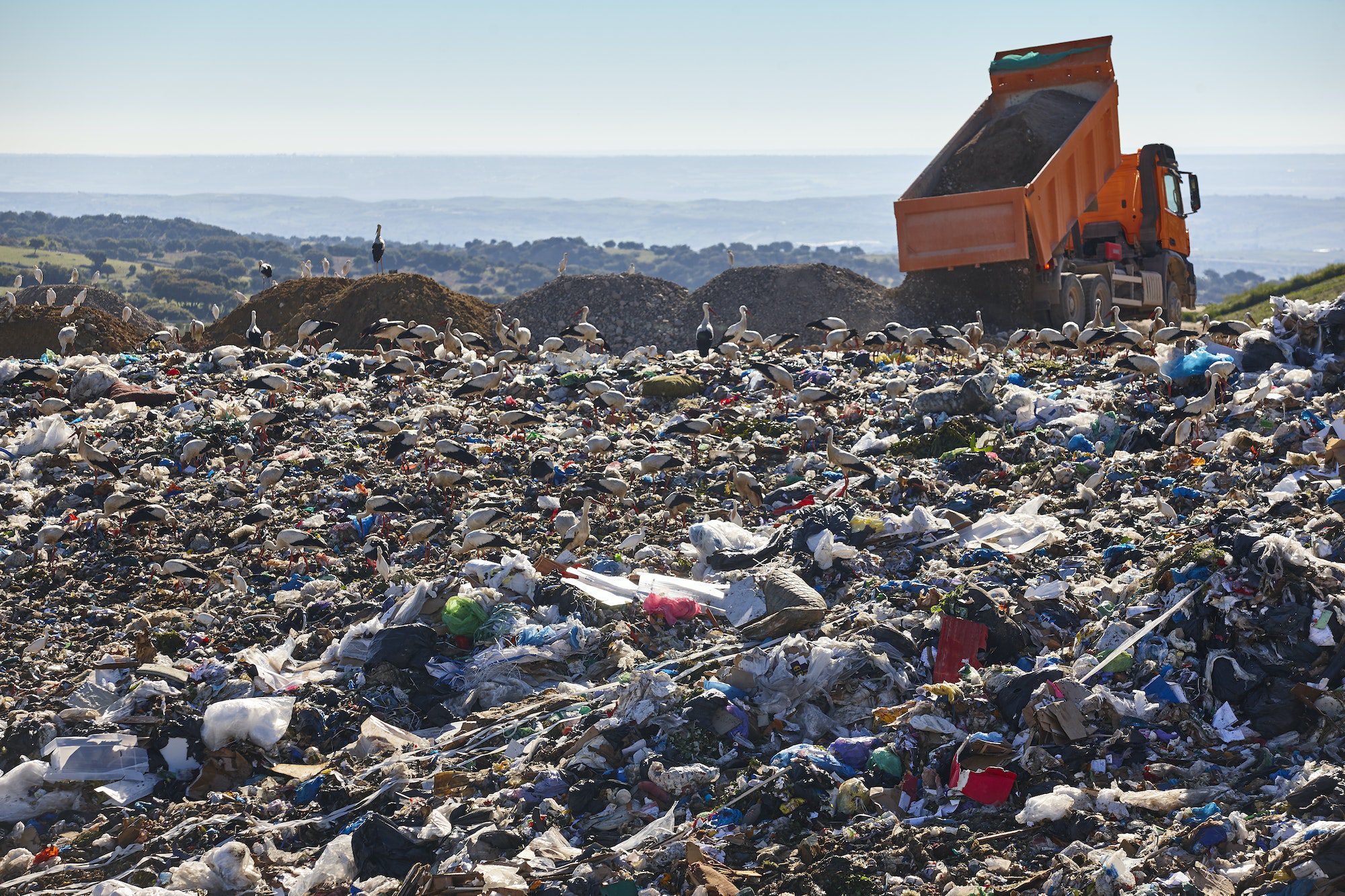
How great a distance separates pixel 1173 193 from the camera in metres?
18.7

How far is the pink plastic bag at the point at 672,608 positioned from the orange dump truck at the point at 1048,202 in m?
9.76

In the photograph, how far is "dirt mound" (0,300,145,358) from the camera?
63.3 ft

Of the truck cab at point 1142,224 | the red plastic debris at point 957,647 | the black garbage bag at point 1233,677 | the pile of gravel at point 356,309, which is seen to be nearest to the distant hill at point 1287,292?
the truck cab at point 1142,224

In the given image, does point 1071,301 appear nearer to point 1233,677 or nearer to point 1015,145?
point 1015,145

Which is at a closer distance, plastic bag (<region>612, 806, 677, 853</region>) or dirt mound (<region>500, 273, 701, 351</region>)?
plastic bag (<region>612, 806, 677, 853</region>)

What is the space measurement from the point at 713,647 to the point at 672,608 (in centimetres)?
64

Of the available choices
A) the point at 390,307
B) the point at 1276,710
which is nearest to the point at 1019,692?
the point at 1276,710

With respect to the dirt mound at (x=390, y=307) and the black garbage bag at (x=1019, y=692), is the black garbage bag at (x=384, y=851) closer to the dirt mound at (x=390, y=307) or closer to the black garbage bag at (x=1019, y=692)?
the black garbage bag at (x=1019, y=692)

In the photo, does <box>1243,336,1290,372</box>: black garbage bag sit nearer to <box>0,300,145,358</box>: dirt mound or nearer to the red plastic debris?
the red plastic debris

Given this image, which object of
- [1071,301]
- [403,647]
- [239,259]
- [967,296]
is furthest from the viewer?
[239,259]

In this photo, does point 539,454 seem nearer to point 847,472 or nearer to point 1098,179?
point 847,472

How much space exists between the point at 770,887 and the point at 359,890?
192 cm

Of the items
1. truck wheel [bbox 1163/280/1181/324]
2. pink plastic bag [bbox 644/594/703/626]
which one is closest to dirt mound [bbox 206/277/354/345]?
truck wheel [bbox 1163/280/1181/324]

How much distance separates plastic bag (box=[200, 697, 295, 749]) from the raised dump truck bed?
11.9m
